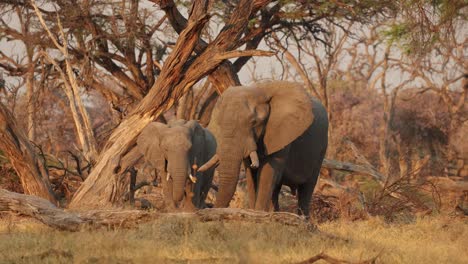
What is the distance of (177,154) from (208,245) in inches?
220

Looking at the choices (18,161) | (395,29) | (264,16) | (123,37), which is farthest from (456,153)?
(18,161)

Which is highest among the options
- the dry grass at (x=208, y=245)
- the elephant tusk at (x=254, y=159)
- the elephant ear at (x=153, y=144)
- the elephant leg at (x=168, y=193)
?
the elephant ear at (x=153, y=144)

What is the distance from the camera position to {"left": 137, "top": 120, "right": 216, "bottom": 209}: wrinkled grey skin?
13516mm

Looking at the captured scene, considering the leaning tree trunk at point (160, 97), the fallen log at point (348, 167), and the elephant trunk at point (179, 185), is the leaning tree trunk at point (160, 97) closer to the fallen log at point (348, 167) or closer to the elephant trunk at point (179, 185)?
the elephant trunk at point (179, 185)

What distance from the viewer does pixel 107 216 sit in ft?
30.7

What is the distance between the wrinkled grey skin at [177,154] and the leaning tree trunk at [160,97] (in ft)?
1.51

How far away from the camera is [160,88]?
14766mm

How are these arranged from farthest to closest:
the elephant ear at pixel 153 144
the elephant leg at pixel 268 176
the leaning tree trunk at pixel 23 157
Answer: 1. the leaning tree trunk at pixel 23 157
2. the elephant ear at pixel 153 144
3. the elephant leg at pixel 268 176

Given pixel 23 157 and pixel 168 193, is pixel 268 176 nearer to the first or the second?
pixel 168 193

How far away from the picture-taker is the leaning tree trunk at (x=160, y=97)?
14.5 metres

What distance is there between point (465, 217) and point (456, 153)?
1719 centimetres

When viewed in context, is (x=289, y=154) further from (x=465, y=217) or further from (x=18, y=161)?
(x=18, y=161)

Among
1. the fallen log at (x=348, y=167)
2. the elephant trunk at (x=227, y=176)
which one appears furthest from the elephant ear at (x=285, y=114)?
the fallen log at (x=348, y=167)

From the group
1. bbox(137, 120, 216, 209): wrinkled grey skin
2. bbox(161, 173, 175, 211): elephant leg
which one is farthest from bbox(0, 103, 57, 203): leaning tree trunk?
bbox(161, 173, 175, 211): elephant leg
